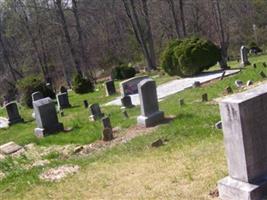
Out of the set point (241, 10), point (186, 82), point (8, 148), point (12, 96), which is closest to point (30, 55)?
point (12, 96)

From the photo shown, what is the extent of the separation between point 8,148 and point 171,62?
38.2ft

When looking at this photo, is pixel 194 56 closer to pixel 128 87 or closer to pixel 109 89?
pixel 128 87

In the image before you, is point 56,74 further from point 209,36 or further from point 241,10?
point 241,10

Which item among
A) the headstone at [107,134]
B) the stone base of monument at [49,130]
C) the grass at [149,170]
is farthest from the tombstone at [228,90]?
the stone base of monument at [49,130]

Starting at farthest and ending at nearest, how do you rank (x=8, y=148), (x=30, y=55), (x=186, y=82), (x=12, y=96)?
(x=30, y=55) → (x=12, y=96) → (x=186, y=82) → (x=8, y=148)

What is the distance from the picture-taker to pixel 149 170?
25.6 feet

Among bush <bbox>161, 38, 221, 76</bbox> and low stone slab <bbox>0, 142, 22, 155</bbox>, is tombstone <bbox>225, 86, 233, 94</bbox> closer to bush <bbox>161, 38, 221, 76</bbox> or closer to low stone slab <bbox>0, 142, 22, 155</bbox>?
bush <bbox>161, 38, 221, 76</bbox>

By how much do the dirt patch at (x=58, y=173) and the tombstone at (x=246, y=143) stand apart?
3.87 metres

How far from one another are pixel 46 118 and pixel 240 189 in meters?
10.3

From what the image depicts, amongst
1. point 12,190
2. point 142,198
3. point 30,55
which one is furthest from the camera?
point 30,55

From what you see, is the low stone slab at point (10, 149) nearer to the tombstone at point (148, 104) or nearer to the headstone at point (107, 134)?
the headstone at point (107, 134)

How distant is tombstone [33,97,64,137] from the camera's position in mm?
15008

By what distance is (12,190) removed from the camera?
8.70 metres

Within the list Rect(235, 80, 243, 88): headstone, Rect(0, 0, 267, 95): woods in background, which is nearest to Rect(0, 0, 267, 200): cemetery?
Rect(235, 80, 243, 88): headstone
